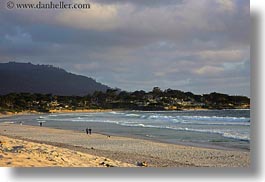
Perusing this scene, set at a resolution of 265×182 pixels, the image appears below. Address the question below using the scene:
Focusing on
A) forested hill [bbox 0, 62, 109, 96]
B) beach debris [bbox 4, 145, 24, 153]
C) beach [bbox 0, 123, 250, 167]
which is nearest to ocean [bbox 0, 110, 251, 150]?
beach [bbox 0, 123, 250, 167]

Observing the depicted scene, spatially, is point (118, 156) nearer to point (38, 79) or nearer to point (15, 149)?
point (38, 79)

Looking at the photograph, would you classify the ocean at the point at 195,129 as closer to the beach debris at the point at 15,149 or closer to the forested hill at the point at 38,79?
the forested hill at the point at 38,79

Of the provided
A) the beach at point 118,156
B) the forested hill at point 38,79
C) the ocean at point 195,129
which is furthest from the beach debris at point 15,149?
the ocean at point 195,129

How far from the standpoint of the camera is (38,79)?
7.11m

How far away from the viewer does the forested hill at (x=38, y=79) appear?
6.40 metres

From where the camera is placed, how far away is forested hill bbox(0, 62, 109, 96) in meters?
6.40

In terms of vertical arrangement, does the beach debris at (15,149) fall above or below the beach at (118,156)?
above

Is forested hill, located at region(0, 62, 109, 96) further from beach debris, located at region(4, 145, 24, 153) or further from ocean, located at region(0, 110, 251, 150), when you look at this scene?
ocean, located at region(0, 110, 251, 150)

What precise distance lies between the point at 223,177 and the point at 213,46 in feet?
5.93

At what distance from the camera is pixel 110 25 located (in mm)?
5902

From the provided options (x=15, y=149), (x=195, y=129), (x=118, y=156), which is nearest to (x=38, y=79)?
(x=15, y=149)

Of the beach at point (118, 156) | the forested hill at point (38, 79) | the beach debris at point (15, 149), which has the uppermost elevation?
the forested hill at point (38, 79)

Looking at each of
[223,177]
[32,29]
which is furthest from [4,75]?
[223,177]

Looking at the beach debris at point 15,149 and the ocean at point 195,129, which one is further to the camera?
the ocean at point 195,129
